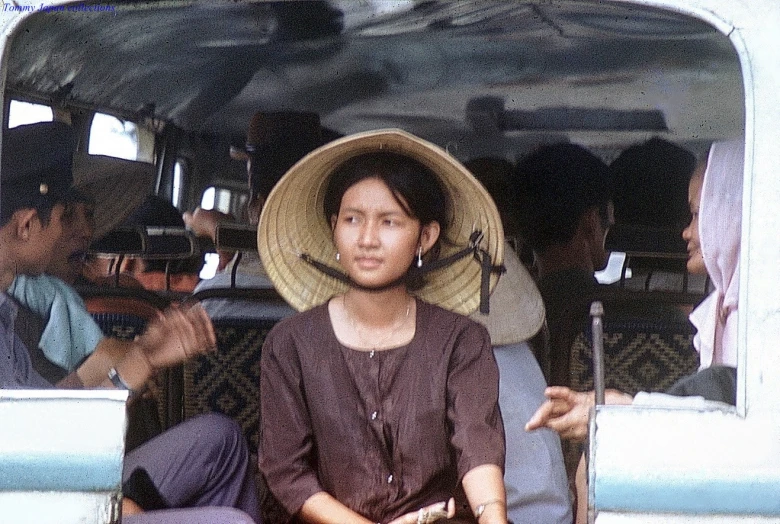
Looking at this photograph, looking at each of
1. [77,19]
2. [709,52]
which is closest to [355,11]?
[77,19]

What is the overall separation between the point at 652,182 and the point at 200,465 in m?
1.78

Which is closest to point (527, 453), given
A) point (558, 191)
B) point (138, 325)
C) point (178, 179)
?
point (558, 191)

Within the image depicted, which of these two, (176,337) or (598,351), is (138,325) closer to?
(176,337)

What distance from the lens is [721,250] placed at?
8.56 feet

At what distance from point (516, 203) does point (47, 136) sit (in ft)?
5.34

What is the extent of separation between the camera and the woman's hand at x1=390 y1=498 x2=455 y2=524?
103 inches

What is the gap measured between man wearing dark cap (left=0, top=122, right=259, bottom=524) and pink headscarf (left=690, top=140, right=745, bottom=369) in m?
1.15

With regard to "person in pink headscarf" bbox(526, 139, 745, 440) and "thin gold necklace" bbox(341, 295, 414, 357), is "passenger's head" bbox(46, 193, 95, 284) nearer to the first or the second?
"thin gold necklace" bbox(341, 295, 414, 357)

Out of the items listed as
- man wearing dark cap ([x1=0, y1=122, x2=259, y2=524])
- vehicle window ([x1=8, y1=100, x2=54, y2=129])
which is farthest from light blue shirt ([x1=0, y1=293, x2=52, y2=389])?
vehicle window ([x1=8, y1=100, x2=54, y2=129])

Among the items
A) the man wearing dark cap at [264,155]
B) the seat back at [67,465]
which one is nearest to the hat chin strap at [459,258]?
the seat back at [67,465]

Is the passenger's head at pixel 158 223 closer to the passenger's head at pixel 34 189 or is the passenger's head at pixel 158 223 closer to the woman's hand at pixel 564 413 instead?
the passenger's head at pixel 34 189

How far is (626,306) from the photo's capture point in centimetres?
373

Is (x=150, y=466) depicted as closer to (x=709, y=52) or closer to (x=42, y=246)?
(x=42, y=246)

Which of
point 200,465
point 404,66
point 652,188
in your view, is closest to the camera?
point 200,465
